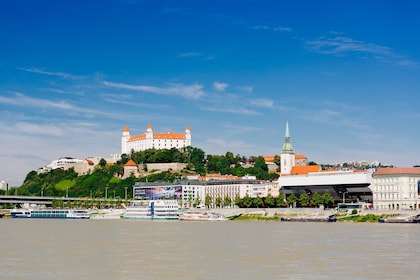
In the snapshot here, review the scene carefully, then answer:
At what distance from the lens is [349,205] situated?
80.8 metres

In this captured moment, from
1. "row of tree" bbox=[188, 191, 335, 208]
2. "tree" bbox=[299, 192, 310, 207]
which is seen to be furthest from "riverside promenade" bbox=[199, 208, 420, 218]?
"tree" bbox=[299, 192, 310, 207]

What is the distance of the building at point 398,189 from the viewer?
77.9 meters

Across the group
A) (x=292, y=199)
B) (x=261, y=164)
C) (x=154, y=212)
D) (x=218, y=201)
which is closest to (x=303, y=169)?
(x=218, y=201)

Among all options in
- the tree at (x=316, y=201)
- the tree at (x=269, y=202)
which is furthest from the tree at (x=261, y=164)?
the tree at (x=316, y=201)

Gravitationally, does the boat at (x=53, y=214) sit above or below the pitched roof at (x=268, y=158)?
below

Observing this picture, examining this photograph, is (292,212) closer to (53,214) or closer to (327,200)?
(327,200)

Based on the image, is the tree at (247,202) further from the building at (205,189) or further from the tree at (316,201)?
the building at (205,189)

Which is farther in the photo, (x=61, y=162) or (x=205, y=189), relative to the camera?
(x=61, y=162)

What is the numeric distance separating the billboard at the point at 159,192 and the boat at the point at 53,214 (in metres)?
17.3

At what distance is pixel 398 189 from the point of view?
79.2m

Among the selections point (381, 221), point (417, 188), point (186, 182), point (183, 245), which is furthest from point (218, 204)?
point (183, 245)

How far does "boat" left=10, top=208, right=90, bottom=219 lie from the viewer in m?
97.6

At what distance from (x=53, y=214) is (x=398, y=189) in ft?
167

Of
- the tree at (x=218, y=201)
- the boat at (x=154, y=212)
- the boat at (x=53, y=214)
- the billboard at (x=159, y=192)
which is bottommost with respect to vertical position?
the boat at (x=53, y=214)
